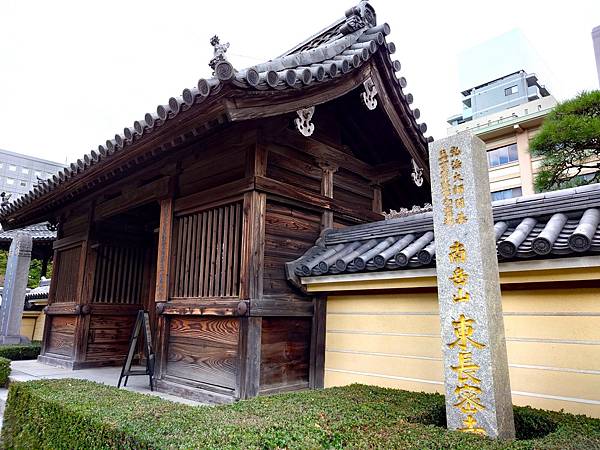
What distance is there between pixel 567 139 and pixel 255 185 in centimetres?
660

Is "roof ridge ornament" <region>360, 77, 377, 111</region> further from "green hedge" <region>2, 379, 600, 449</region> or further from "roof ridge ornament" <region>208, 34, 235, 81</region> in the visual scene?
"green hedge" <region>2, 379, 600, 449</region>

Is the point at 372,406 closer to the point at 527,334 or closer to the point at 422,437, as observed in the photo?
the point at 422,437

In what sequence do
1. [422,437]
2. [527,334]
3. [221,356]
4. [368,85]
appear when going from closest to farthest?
1. [422,437]
2. [527,334]
3. [221,356]
4. [368,85]

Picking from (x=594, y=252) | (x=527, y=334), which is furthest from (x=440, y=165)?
(x=527, y=334)

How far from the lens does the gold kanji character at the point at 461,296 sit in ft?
10.5

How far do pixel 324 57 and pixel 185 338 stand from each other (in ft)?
14.0

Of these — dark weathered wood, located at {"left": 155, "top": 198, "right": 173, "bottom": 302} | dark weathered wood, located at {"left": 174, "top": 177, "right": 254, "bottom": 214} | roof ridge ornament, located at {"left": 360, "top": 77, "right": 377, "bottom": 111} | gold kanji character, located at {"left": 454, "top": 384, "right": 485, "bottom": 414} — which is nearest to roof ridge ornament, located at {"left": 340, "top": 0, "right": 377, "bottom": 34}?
roof ridge ornament, located at {"left": 360, "top": 77, "right": 377, "bottom": 111}

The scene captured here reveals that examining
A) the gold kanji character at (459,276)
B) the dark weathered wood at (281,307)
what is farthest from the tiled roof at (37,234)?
the gold kanji character at (459,276)

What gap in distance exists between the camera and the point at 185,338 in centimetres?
596

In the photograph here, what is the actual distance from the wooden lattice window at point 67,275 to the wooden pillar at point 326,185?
18.7ft

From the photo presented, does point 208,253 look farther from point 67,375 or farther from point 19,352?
point 19,352

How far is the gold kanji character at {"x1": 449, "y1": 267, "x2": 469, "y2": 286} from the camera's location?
3.23 metres

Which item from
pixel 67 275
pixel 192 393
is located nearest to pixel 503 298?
pixel 192 393

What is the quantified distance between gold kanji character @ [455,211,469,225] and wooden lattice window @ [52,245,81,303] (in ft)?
26.5
